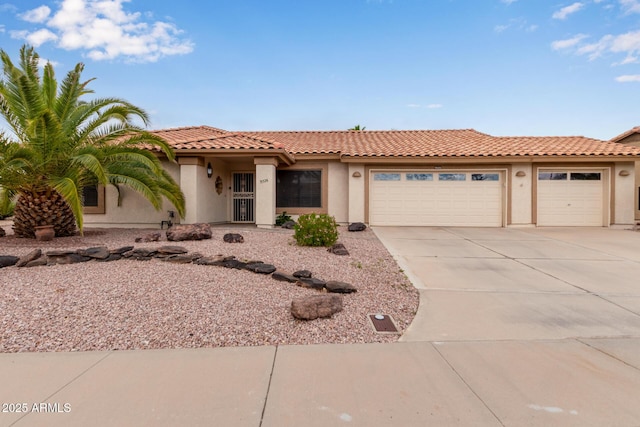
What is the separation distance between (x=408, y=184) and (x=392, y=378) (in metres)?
10.9

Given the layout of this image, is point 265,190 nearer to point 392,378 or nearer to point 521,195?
point 392,378

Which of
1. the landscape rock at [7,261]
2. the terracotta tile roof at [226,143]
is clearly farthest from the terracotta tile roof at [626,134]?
the landscape rock at [7,261]

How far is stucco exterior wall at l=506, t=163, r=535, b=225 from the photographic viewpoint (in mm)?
12133

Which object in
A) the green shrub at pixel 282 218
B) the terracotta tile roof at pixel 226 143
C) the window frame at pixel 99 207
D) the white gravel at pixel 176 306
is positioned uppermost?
the terracotta tile roof at pixel 226 143

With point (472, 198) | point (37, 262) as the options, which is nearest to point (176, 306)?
point (37, 262)

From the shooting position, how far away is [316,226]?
732 cm

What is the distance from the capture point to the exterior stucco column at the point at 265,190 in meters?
11.0

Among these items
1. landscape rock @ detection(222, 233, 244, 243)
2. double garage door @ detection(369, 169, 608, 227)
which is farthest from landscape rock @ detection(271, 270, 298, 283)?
double garage door @ detection(369, 169, 608, 227)

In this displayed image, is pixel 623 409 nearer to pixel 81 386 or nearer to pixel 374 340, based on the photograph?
pixel 374 340

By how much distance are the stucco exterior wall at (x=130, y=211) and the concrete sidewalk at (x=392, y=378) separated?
9590 mm

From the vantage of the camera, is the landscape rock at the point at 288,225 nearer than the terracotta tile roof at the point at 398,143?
Yes

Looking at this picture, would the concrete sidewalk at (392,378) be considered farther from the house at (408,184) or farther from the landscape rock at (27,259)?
the house at (408,184)

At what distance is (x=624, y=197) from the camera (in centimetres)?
1178

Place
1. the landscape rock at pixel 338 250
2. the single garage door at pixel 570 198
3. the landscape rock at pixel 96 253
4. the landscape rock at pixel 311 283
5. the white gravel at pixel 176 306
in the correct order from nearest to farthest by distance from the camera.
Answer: the white gravel at pixel 176 306, the landscape rock at pixel 311 283, the landscape rock at pixel 96 253, the landscape rock at pixel 338 250, the single garage door at pixel 570 198
